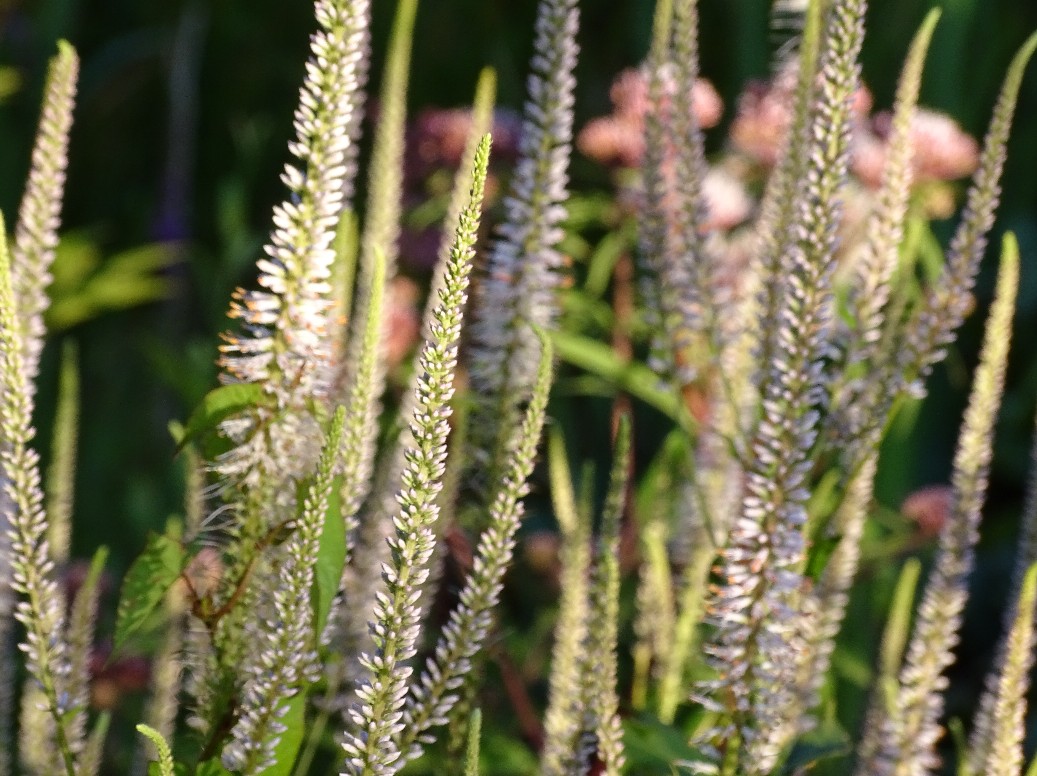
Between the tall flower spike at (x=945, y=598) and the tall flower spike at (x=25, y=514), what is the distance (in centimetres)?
88

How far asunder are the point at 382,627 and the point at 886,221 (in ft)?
2.33

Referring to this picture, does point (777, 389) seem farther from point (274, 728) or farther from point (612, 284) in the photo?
point (612, 284)

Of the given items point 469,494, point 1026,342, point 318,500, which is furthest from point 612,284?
point 318,500

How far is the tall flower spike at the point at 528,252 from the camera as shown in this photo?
1.27 m

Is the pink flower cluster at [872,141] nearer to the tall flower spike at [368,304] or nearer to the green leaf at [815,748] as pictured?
the tall flower spike at [368,304]

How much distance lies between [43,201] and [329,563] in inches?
16.2

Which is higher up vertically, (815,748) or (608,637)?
(608,637)

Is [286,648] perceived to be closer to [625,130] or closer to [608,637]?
[608,637]

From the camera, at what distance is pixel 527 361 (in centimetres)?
152

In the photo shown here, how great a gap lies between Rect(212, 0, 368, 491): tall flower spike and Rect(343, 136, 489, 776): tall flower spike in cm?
19

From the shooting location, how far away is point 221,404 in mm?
1099

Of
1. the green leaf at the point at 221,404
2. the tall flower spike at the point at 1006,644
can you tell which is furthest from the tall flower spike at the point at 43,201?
the tall flower spike at the point at 1006,644

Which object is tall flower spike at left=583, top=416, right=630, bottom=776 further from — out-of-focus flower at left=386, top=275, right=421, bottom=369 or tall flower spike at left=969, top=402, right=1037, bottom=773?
out-of-focus flower at left=386, top=275, right=421, bottom=369

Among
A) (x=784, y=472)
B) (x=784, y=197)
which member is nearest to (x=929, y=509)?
(x=784, y=197)
